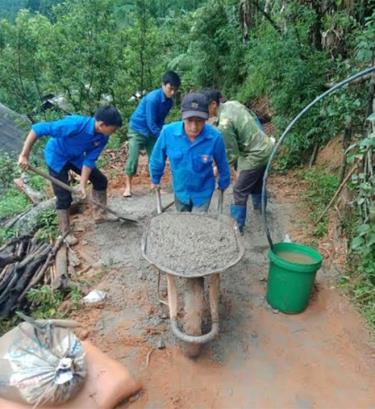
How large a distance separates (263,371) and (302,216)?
8.46 ft

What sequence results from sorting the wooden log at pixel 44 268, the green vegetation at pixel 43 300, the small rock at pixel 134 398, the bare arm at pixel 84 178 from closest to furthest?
the small rock at pixel 134 398 → the green vegetation at pixel 43 300 → the wooden log at pixel 44 268 → the bare arm at pixel 84 178

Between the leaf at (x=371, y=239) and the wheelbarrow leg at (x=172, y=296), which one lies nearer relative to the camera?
the wheelbarrow leg at (x=172, y=296)

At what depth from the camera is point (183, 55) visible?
1019 cm

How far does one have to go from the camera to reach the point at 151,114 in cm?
525

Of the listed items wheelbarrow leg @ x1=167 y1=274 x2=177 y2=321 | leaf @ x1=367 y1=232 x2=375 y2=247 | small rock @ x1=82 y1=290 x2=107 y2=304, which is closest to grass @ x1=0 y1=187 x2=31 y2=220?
small rock @ x1=82 y1=290 x2=107 y2=304

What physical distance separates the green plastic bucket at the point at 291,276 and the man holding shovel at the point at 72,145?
2045 mm

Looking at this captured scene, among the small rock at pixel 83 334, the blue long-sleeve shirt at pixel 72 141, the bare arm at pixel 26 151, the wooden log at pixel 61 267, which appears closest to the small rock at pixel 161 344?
the small rock at pixel 83 334

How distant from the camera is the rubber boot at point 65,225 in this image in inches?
177

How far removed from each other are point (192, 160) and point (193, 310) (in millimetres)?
1339

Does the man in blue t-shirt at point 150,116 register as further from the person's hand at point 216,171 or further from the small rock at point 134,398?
the small rock at point 134,398

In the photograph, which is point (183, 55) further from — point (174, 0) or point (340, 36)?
point (174, 0)

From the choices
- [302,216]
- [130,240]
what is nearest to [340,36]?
[302,216]

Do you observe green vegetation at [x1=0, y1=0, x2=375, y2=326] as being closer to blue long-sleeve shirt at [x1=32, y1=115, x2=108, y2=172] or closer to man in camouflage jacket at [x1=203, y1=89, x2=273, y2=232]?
man in camouflage jacket at [x1=203, y1=89, x2=273, y2=232]

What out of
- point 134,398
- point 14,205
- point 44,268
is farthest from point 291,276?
point 14,205
